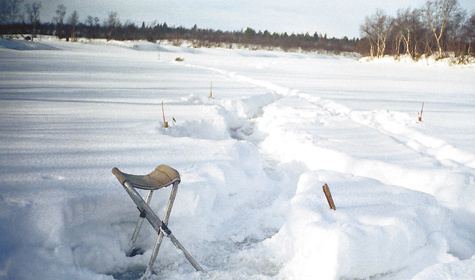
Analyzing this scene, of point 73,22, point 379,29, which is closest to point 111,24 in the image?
point 73,22

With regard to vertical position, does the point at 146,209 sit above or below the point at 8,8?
below

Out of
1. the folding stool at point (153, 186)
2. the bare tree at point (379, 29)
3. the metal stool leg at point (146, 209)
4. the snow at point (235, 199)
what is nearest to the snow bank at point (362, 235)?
the snow at point (235, 199)

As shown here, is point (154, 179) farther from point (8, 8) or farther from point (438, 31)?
point (438, 31)

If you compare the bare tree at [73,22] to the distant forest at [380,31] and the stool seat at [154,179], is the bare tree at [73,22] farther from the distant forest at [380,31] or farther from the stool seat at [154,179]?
the stool seat at [154,179]

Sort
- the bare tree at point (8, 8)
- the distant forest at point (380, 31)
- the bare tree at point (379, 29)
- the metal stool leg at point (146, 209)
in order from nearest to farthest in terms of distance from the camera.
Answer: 1. the metal stool leg at point (146, 209)
2. the bare tree at point (8, 8)
3. the distant forest at point (380, 31)
4. the bare tree at point (379, 29)

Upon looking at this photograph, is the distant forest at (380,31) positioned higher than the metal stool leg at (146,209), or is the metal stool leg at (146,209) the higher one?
the distant forest at (380,31)

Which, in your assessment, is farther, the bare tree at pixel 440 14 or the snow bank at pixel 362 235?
the bare tree at pixel 440 14

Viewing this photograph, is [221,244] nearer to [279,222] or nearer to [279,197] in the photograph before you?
[279,222]

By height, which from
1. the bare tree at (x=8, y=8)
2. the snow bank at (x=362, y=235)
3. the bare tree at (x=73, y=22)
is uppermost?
the bare tree at (x=73, y=22)

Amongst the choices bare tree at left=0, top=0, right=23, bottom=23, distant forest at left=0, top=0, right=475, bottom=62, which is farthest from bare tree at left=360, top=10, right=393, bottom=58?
bare tree at left=0, top=0, right=23, bottom=23

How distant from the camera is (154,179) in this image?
1928 millimetres

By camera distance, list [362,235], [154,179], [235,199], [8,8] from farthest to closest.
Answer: [8,8], [235,199], [362,235], [154,179]

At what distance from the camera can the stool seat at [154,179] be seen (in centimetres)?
175

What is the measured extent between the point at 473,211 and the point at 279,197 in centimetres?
185
